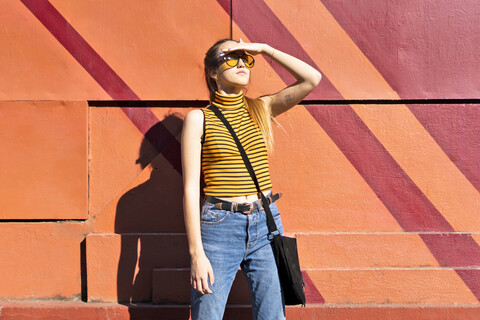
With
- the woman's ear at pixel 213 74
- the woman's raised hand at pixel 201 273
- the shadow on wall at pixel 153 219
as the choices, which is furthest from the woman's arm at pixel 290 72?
the woman's raised hand at pixel 201 273

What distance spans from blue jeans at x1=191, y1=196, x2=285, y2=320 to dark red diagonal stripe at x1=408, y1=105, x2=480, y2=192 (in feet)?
4.88

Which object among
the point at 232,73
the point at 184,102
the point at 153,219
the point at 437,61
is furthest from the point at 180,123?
the point at 437,61

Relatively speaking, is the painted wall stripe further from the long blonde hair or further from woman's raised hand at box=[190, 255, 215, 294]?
woman's raised hand at box=[190, 255, 215, 294]

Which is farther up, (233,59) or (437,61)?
(437,61)

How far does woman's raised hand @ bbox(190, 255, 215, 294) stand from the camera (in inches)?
84.7

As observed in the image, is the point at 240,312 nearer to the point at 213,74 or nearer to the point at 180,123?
the point at 180,123

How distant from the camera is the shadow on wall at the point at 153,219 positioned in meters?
3.03

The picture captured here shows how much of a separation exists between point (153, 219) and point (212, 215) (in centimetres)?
98

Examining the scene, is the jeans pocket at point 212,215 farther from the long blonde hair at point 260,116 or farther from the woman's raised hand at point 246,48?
the woman's raised hand at point 246,48

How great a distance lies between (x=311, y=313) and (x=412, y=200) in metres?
0.97

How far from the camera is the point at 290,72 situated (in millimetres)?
2535

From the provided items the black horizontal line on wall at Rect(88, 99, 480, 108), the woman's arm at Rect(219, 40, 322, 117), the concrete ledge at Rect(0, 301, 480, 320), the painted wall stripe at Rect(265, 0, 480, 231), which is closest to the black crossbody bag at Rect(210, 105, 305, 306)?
the woman's arm at Rect(219, 40, 322, 117)

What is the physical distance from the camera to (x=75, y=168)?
122 inches

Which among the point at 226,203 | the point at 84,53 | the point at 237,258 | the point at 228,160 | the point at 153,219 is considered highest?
the point at 84,53
